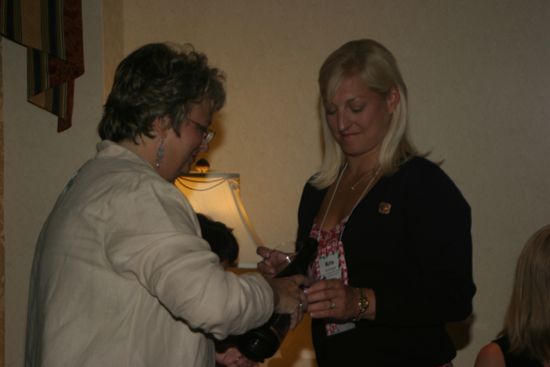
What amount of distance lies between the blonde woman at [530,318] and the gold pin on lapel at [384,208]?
1.19 ft

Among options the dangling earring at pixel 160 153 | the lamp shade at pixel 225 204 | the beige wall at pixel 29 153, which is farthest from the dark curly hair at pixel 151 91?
the beige wall at pixel 29 153

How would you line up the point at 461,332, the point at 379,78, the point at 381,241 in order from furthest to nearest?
the point at 461,332 → the point at 379,78 → the point at 381,241

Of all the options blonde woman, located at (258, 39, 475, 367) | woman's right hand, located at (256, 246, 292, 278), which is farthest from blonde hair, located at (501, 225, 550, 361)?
woman's right hand, located at (256, 246, 292, 278)

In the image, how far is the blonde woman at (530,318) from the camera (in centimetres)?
153

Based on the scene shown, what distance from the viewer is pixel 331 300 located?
156 centimetres

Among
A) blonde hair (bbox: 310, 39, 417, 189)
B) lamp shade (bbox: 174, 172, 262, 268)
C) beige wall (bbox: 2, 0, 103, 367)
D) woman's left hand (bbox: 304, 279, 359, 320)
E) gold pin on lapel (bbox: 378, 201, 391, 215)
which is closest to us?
woman's left hand (bbox: 304, 279, 359, 320)

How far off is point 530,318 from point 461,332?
148cm

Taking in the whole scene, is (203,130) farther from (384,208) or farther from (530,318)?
(530,318)

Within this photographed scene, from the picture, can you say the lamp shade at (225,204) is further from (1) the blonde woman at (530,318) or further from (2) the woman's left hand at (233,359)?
(1) the blonde woman at (530,318)

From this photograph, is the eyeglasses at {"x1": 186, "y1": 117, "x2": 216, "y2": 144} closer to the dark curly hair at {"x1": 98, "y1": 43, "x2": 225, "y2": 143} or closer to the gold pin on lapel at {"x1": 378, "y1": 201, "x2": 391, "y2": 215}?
the dark curly hair at {"x1": 98, "y1": 43, "x2": 225, "y2": 143}

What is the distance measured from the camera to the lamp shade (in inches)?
98.2

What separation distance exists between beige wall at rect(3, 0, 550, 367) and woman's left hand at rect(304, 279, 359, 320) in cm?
151

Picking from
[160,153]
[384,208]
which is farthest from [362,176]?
[160,153]

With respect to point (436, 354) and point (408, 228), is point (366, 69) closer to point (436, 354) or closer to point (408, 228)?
point (408, 228)
